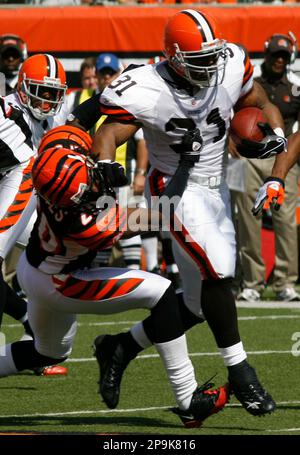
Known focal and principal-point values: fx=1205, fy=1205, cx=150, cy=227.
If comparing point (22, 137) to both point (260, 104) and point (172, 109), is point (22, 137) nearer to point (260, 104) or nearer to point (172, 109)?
point (172, 109)

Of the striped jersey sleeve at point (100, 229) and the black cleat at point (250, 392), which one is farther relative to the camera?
the black cleat at point (250, 392)

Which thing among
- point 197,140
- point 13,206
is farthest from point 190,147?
point 13,206

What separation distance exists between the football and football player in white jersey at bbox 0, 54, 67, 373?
3.63ft

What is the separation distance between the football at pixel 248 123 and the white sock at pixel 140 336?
1.14 m

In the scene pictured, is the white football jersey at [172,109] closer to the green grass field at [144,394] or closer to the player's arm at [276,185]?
the player's arm at [276,185]

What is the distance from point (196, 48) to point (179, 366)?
4.77ft

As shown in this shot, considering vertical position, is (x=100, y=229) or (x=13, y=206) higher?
(x=100, y=229)

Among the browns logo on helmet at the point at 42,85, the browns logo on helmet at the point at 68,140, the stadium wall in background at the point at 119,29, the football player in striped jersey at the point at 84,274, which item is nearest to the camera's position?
the football player in striped jersey at the point at 84,274

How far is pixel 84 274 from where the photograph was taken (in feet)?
16.7

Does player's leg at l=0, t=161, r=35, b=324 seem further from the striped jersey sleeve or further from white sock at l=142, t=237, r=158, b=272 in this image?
white sock at l=142, t=237, r=158, b=272

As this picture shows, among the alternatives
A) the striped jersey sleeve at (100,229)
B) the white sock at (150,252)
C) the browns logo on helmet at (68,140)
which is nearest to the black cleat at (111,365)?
the striped jersey sleeve at (100,229)

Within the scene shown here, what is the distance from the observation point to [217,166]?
5.74m

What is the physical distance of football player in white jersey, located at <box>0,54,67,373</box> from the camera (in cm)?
614

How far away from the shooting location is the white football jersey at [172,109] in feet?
18.0
